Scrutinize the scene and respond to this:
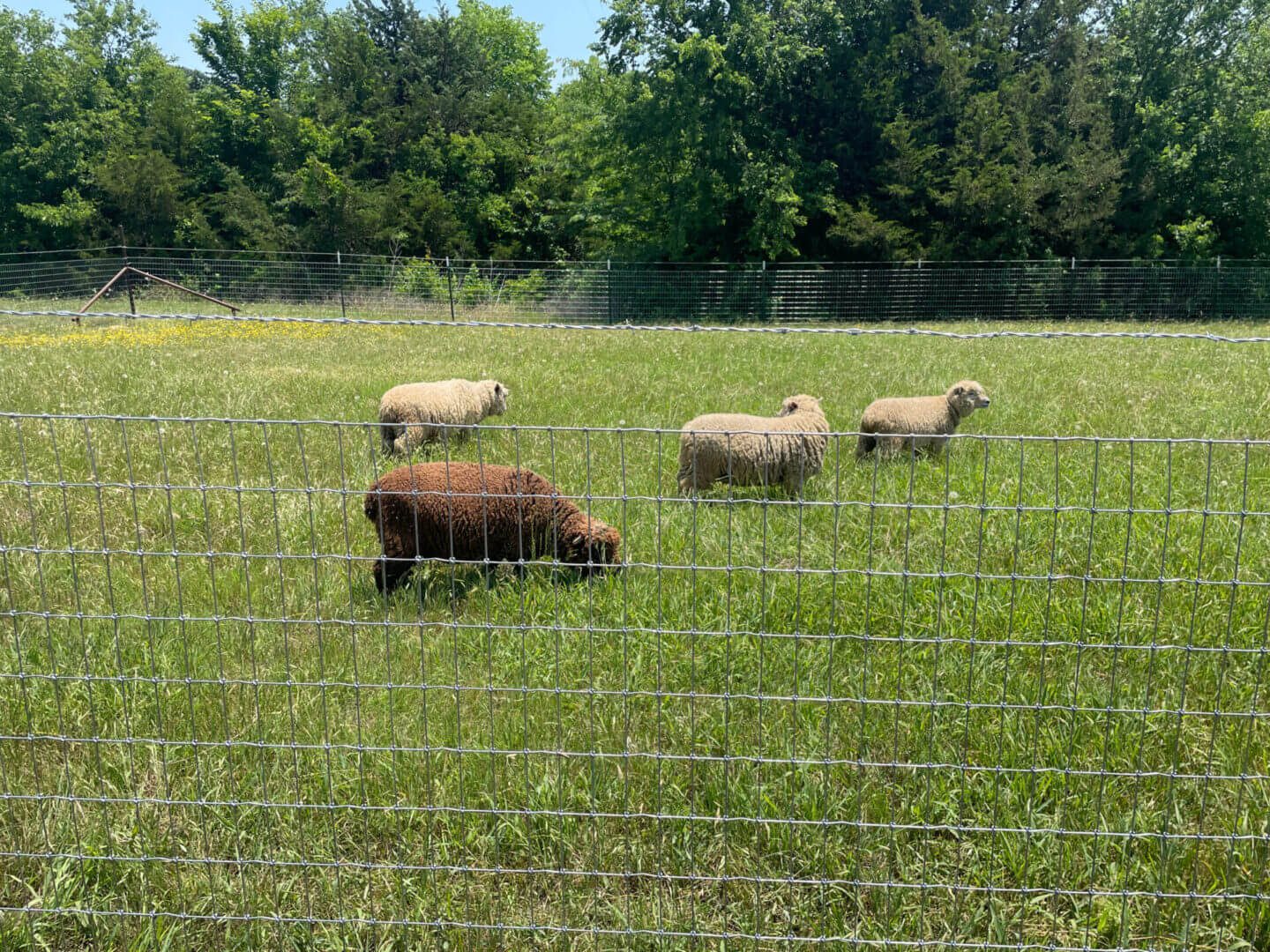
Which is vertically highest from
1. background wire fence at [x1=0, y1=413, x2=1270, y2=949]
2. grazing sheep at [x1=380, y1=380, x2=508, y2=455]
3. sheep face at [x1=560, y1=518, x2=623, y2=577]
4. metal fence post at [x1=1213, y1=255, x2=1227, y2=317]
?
metal fence post at [x1=1213, y1=255, x2=1227, y2=317]

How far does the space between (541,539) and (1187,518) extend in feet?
12.2

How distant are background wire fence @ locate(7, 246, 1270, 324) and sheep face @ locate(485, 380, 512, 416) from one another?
17.6 metres

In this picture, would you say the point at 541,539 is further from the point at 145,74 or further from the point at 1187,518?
the point at 145,74

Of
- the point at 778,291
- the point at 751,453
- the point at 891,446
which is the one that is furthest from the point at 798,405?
the point at 778,291

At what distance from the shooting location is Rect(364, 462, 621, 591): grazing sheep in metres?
4.82

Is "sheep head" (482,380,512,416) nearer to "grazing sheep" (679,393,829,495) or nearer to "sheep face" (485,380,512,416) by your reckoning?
"sheep face" (485,380,512,416)

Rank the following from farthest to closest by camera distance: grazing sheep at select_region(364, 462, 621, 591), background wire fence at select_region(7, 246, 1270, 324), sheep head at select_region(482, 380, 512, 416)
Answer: background wire fence at select_region(7, 246, 1270, 324)
sheep head at select_region(482, 380, 512, 416)
grazing sheep at select_region(364, 462, 621, 591)

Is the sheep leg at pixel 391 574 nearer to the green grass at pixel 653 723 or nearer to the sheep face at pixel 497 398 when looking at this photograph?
the green grass at pixel 653 723

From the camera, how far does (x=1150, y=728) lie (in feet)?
11.7

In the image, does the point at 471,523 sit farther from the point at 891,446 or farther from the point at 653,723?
the point at 891,446

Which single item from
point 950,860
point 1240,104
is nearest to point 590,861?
point 950,860

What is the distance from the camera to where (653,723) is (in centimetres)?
379

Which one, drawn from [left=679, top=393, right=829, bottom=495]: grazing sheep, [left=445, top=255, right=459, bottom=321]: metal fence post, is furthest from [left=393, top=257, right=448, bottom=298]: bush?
[left=679, top=393, right=829, bottom=495]: grazing sheep

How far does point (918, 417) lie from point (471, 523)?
418cm
